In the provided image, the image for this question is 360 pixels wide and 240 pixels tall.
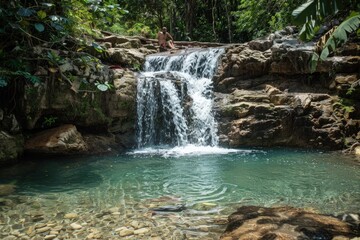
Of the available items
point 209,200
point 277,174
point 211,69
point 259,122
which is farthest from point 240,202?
point 211,69

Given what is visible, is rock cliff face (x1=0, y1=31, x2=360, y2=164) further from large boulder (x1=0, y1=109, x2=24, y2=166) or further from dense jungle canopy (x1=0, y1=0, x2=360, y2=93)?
dense jungle canopy (x1=0, y1=0, x2=360, y2=93)

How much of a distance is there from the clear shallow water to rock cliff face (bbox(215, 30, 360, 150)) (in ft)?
3.26

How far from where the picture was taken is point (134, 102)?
11.1 meters

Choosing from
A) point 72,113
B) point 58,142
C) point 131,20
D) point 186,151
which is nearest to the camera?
point 58,142

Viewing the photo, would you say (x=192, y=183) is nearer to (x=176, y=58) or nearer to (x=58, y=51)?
(x=58, y=51)

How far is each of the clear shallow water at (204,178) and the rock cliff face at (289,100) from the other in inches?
39.1

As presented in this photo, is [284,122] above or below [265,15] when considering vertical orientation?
below

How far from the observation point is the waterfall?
11156 millimetres

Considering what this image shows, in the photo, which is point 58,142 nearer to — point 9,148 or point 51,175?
point 9,148

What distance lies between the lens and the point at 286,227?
3.56m

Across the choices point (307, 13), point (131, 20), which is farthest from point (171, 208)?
point (131, 20)

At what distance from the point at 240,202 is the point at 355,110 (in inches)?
268

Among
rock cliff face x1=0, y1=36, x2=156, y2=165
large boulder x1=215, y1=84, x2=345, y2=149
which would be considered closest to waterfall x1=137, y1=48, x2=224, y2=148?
rock cliff face x1=0, y1=36, x2=156, y2=165

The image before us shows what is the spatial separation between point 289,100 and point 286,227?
7.94 m
